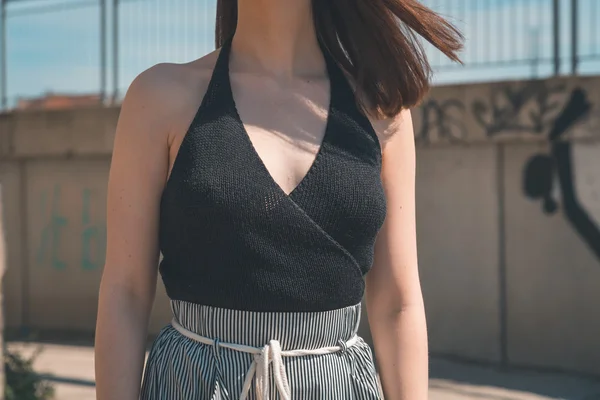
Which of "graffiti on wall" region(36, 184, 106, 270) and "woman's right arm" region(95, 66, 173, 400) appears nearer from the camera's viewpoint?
"woman's right arm" region(95, 66, 173, 400)

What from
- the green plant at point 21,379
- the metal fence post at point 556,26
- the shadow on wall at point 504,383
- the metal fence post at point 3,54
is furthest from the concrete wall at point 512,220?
the metal fence post at point 3,54

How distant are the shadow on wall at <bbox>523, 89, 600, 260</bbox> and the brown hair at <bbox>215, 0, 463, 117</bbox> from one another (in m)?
5.03

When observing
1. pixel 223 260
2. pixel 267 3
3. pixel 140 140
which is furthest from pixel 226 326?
pixel 267 3

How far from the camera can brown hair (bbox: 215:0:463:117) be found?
1.81m

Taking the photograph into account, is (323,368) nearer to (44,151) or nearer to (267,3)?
(267,3)

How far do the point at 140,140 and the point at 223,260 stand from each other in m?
0.25

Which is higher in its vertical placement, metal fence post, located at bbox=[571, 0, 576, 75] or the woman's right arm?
metal fence post, located at bbox=[571, 0, 576, 75]

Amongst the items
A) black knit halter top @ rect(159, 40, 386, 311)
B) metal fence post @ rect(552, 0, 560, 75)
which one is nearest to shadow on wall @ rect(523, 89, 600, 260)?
metal fence post @ rect(552, 0, 560, 75)

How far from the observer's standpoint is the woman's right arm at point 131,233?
1.51 m

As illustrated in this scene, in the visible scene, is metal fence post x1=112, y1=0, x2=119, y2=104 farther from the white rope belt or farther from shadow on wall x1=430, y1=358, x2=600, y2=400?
the white rope belt

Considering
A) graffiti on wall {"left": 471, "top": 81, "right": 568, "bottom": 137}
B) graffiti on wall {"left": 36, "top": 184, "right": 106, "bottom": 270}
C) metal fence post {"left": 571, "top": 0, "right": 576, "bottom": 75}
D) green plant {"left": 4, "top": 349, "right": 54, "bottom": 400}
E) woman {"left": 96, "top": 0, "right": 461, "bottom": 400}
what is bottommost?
green plant {"left": 4, "top": 349, "right": 54, "bottom": 400}

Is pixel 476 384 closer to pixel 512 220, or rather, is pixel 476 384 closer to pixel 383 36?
pixel 512 220

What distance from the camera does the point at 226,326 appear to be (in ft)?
5.02

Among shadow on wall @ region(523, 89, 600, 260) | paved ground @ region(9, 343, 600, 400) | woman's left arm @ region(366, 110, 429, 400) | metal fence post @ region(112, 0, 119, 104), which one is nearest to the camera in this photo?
woman's left arm @ region(366, 110, 429, 400)
